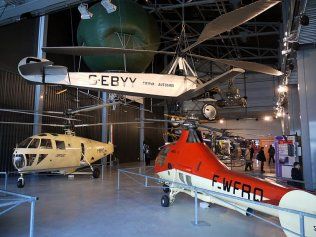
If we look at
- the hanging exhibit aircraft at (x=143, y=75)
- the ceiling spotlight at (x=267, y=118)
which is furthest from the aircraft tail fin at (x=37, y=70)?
the ceiling spotlight at (x=267, y=118)

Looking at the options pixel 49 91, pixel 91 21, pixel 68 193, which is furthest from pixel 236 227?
pixel 49 91

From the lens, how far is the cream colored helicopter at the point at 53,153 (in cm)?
855

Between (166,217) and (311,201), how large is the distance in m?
2.82

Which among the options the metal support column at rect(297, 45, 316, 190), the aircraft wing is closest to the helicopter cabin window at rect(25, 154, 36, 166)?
the aircraft wing

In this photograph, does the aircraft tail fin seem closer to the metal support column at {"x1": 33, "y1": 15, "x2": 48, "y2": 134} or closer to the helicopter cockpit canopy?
the helicopter cockpit canopy

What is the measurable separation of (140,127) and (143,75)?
4.77 feet

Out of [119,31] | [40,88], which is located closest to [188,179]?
[119,31]

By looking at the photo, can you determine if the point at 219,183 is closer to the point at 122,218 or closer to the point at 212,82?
the point at 122,218

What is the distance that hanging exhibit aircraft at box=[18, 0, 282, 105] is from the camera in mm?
4950

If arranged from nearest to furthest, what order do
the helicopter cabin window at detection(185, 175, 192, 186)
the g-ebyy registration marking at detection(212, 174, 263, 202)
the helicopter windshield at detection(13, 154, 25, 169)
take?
1. the g-ebyy registration marking at detection(212, 174, 263, 202)
2. the helicopter cabin window at detection(185, 175, 192, 186)
3. the helicopter windshield at detection(13, 154, 25, 169)

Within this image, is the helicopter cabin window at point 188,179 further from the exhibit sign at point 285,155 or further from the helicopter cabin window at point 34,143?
the exhibit sign at point 285,155

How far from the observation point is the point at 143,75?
6617 mm

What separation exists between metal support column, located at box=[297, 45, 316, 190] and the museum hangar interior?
31 millimetres

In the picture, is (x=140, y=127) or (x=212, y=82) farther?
(x=140, y=127)
